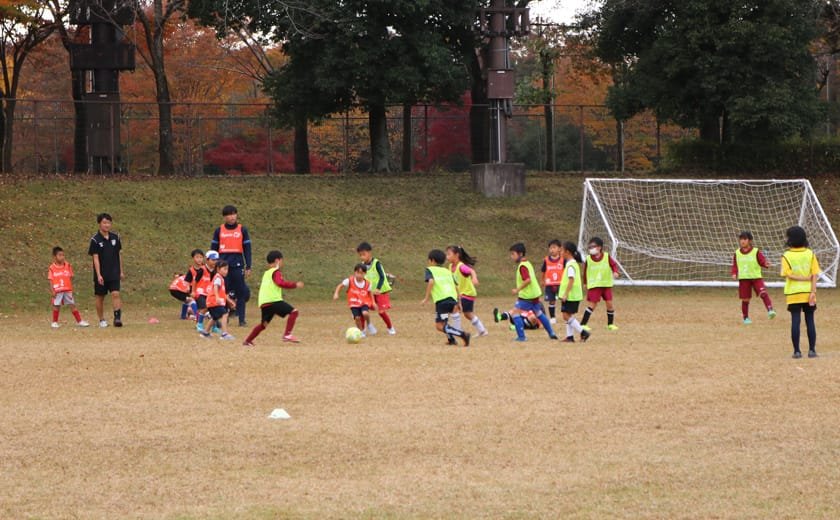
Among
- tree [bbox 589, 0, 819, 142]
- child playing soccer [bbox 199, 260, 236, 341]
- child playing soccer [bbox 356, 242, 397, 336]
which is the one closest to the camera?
child playing soccer [bbox 199, 260, 236, 341]

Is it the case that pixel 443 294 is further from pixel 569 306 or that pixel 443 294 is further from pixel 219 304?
pixel 219 304

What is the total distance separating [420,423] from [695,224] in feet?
84.0

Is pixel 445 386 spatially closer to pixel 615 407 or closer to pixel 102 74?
pixel 615 407

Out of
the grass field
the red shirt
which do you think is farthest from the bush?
the red shirt

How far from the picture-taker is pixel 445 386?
12797mm

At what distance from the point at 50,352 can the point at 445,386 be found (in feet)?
21.4

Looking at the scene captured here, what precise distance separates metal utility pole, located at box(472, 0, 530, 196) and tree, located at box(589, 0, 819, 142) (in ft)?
17.3

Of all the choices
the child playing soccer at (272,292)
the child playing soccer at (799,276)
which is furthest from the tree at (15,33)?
the child playing soccer at (799,276)

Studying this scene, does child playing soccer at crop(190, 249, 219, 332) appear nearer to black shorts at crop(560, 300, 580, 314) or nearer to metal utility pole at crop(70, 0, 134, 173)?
black shorts at crop(560, 300, 580, 314)

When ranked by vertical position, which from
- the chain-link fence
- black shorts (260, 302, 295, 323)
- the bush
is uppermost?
the chain-link fence

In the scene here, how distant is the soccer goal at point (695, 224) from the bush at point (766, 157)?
3.50 metres

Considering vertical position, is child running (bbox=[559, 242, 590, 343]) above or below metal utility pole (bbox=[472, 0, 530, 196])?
below

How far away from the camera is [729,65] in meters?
37.6

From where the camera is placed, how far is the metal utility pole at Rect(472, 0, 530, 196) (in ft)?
119
